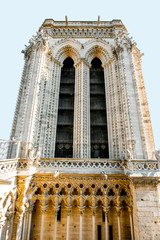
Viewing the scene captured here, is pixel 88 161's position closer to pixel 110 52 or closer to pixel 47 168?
pixel 47 168

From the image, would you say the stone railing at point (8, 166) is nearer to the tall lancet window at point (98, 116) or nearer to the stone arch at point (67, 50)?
the tall lancet window at point (98, 116)

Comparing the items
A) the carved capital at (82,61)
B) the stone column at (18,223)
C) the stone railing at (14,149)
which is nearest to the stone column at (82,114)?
the carved capital at (82,61)

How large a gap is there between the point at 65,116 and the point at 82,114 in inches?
88.9

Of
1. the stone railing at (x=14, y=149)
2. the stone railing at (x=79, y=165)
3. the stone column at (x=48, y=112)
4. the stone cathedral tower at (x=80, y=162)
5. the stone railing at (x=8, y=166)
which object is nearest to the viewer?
the stone railing at (x=8, y=166)

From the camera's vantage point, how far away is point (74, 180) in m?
7.38

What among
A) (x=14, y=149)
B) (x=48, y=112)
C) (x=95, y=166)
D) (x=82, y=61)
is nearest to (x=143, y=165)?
(x=95, y=166)

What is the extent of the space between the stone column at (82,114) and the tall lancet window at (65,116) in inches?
48.6

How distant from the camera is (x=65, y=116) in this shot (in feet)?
39.7

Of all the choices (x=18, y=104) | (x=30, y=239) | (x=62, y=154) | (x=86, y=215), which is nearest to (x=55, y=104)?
(x=18, y=104)

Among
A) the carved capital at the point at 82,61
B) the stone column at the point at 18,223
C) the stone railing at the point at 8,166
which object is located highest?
the carved capital at the point at 82,61

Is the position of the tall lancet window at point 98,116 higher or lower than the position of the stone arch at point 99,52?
lower

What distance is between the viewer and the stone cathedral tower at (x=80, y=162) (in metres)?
6.41

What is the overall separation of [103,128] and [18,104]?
7524 mm

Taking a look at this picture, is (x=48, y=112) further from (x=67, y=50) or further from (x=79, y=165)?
(x=67, y=50)
